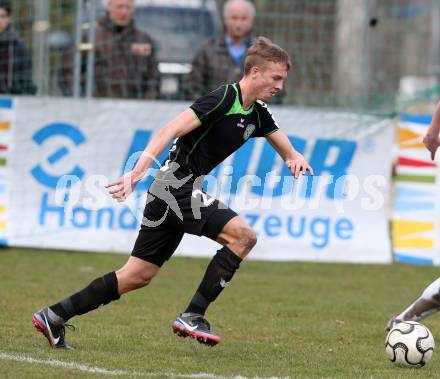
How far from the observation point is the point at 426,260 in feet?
36.5

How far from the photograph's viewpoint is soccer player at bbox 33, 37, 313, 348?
5996mm

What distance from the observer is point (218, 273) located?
19.9ft

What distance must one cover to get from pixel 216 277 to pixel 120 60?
6.13 metres

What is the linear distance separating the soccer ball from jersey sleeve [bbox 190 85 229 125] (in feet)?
5.31

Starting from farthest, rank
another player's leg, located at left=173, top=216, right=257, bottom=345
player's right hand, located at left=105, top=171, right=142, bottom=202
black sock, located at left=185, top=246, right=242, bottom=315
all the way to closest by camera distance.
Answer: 1. black sock, located at left=185, top=246, right=242, bottom=315
2. another player's leg, located at left=173, top=216, right=257, bottom=345
3. player's right hand, located at left=105, top=171, right=142, bottom=202

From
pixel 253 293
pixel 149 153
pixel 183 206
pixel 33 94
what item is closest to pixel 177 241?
pixel 183 206

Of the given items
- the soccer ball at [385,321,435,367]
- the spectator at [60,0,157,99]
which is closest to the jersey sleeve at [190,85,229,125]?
the soccer ball at [385,321,435,367]

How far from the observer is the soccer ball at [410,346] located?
229 inches

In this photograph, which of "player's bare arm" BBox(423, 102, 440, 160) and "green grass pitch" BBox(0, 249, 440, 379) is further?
"player's bare arm" BBox(423, 102, 440, 160)

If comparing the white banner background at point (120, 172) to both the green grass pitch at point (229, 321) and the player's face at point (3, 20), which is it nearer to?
the green grass pitch at point (229, 321)

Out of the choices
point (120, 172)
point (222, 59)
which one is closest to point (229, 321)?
point (120, 172)

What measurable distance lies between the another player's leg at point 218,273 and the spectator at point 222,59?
5.73 meters

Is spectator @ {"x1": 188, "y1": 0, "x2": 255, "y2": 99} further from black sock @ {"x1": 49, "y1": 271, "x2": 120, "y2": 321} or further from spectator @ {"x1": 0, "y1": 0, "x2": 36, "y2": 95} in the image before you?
black sock @ {"x1": 49, "y1": 271, "x2": 120, "y2": 321}

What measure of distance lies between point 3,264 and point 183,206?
15.5 ft
